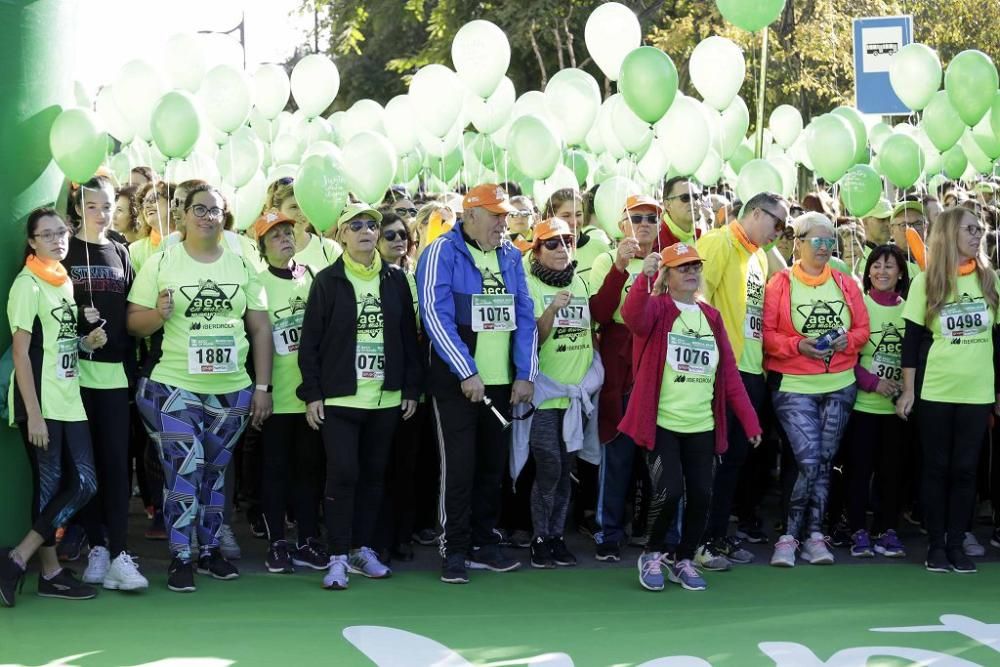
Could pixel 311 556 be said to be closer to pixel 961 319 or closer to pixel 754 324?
pixel 754 324

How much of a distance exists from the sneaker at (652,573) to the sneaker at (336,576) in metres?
1.43

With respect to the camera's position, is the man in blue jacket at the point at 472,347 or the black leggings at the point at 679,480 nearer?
the black leggings at the point at 679,480

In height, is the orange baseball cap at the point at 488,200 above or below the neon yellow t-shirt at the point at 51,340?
above

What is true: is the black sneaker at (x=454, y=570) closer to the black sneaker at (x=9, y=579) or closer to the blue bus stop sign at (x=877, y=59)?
the black sneaker at (x=9, y=579)

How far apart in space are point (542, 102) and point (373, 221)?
4.19 metres

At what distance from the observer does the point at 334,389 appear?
21.7 feet

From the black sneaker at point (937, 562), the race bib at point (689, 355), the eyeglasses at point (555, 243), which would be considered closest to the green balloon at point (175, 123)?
the eyeglasses at point (555, 243)

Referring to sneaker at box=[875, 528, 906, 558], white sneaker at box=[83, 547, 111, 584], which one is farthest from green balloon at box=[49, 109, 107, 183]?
sneaker at box=[875, 528, 906, 558]

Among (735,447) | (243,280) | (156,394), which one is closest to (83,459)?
(156,394)

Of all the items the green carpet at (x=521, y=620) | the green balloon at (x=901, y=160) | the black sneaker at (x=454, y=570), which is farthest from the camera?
the green balloon at (x=901, y=160)

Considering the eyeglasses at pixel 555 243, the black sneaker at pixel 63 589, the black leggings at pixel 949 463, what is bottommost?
the black sneaker at pixel 63 589

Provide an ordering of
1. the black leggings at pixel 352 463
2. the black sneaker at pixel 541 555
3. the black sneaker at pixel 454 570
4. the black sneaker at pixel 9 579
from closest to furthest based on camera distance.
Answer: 1. the black sneaker at pixel 9 579
2. the black leggings at pixel 352 463
3. the black sneaker at pixel 454 570
4. the black sneaker at pixel 541 555

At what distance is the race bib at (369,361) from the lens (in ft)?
21.8

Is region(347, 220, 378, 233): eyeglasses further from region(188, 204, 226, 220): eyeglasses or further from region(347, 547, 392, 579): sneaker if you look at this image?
region(347, 547, 392, 579): sneaker
